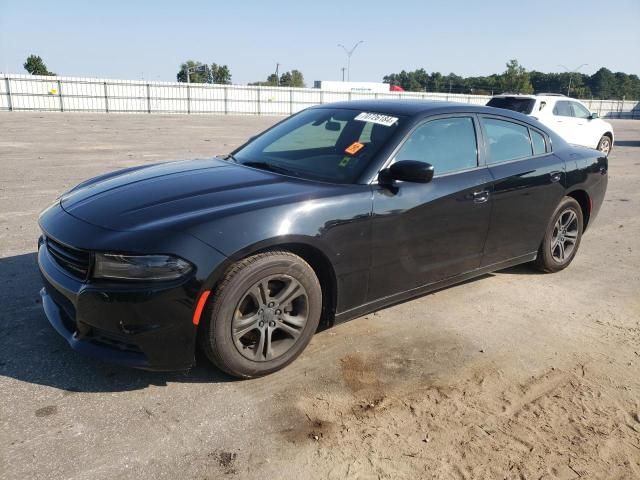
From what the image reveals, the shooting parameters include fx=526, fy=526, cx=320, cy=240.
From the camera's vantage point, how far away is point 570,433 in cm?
262

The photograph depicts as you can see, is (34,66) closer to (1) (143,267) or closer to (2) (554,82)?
(1) (143,267)

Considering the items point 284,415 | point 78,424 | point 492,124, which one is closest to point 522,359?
point 284,415

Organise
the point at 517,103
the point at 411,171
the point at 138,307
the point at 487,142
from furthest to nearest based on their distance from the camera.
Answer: the point at 517,103, the point at 487,142, the point at 411,171, the point at 138,307

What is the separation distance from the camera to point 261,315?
2932 millimetres

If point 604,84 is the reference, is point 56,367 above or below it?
below

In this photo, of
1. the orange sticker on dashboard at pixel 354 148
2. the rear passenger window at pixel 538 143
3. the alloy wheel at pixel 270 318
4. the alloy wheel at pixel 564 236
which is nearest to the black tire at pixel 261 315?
the alloy wheel at pixel 270 318

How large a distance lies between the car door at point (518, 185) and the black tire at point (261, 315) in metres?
1.80

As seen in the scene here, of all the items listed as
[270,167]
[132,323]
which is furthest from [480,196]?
[132,323]

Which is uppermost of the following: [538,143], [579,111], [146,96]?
[146,96]

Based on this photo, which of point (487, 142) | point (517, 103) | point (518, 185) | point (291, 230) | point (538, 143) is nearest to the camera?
point (291, 230)

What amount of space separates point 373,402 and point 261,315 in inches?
30.4

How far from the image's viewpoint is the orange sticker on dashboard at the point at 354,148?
3.58m

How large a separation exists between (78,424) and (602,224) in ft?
22.5

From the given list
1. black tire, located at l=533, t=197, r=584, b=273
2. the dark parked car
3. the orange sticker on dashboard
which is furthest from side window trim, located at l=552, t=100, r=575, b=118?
the orange sticker on dashboard
